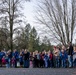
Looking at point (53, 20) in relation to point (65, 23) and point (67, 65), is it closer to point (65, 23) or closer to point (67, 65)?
point (65, 23)

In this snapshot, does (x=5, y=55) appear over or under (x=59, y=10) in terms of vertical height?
under

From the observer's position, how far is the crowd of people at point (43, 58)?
87.9 feet

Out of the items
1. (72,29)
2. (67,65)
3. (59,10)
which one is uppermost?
(59,10)

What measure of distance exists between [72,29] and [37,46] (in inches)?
2190

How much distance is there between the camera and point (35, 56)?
2930cm

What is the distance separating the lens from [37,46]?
311ft

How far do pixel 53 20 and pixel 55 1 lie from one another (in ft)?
8.68

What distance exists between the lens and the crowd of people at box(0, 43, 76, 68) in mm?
26800

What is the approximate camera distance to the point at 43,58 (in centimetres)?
2875

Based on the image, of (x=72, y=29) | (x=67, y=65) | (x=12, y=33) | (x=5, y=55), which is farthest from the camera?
(x=12, y=33)

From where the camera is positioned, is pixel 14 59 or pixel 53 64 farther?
pixel 14 59

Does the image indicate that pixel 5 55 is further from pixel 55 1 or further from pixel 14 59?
pixel 55 1

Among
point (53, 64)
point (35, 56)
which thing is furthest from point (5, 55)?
point (53, 64)

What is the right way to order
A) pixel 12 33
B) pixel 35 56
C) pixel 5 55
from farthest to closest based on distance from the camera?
1. pixel 12 33
2. pixel 5 55
3. pixel 35 56
